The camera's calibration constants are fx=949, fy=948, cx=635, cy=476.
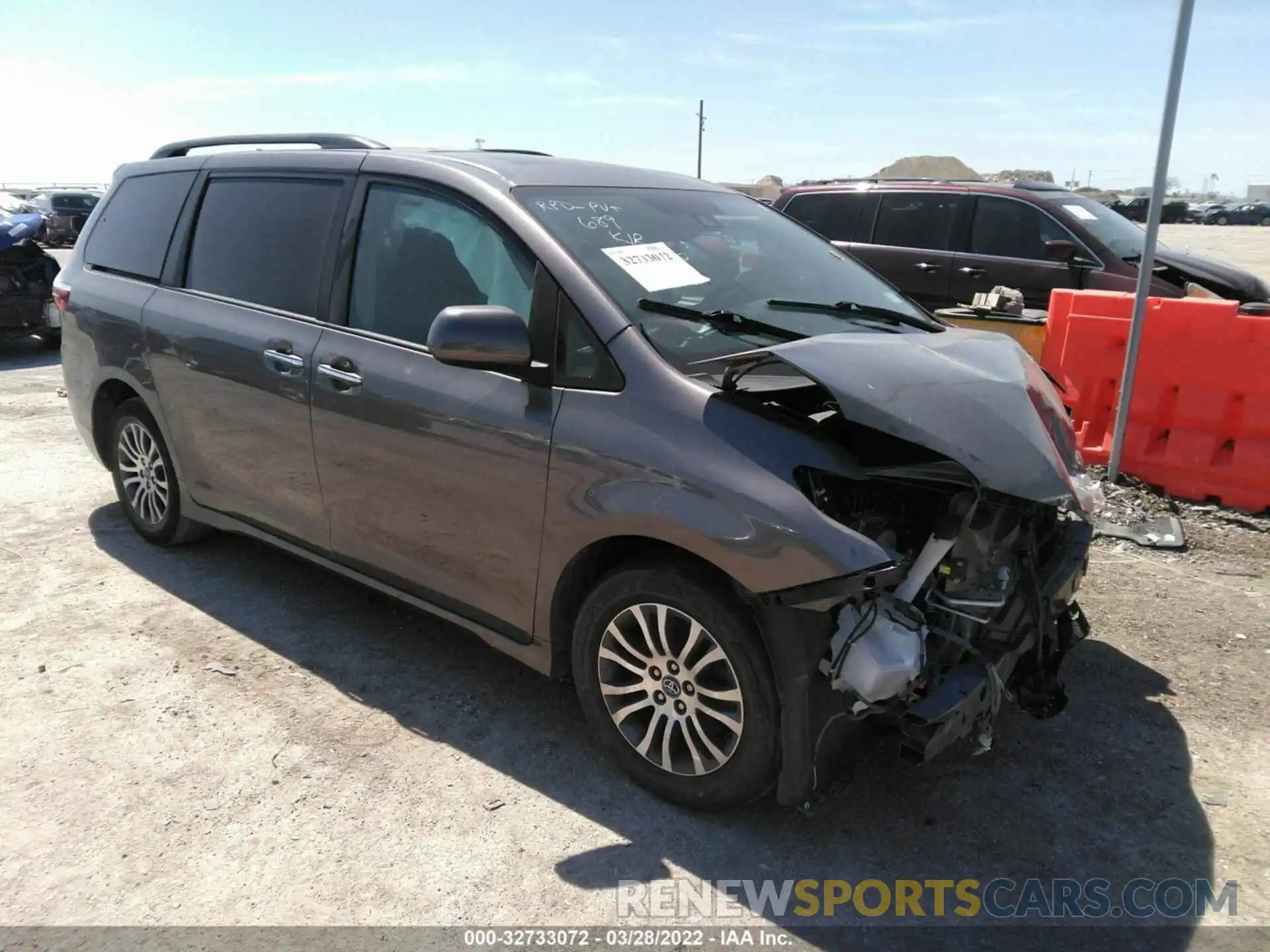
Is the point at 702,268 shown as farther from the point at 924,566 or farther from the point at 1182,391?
the point at 1182,391

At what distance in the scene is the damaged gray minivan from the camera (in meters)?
2.61

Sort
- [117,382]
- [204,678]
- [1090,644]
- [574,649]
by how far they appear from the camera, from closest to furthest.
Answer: [574,649] → [204,678] → [1090,644] → [117,382]

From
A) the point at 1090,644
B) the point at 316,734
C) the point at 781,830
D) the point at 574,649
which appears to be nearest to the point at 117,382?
the point at 316,734

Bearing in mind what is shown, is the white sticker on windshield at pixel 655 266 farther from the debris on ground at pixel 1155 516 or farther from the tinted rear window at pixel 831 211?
the tinted rear window at pixel 831 211

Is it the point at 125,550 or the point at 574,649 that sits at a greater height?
the point at 574,649

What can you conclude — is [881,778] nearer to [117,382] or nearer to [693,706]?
[693,706]

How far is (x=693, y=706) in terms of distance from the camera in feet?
9.29

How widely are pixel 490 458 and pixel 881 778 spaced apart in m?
1.67

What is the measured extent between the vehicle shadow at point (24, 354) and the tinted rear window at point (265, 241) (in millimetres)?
6826

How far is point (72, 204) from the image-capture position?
99.5 feet

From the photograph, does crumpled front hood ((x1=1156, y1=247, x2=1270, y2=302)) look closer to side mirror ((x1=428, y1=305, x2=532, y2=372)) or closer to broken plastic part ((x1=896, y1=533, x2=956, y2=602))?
broken plastic part ((x1=896, y1=533, x2=956, y2=602))

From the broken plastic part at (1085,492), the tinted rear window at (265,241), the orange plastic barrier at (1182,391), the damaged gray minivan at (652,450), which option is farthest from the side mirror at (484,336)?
the orange plastic barrier at (1182,391)

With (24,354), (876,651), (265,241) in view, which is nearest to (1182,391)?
(876,651)

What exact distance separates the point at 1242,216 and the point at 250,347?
61998 millimetres
